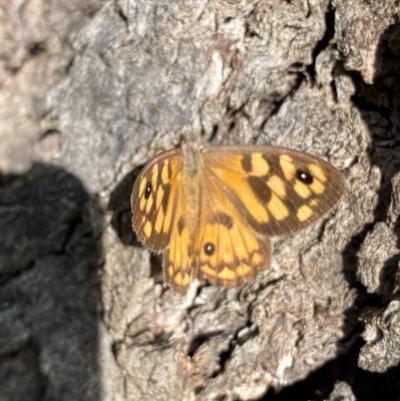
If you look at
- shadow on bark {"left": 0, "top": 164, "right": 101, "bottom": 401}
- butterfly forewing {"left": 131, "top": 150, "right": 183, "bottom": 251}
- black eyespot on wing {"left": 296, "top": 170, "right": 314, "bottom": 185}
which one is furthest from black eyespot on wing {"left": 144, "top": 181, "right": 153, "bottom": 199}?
black eyespot on wing {"left": 296, "top": 170, "right": 314, "bottom": 185}

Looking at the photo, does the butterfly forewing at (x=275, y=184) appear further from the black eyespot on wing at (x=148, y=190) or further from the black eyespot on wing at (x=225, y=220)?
the black eyespot on wing at (x=148, y=190)

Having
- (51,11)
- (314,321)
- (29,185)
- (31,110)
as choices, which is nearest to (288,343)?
(314,321)

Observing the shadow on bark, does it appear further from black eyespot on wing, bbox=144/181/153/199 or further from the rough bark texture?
black eyespot on wing, bbox=144/181/153/199

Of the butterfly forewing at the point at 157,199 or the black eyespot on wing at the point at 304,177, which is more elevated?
the black eyespot on wing at the point at 304,177

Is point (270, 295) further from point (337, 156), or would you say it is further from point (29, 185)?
point (29, 185)

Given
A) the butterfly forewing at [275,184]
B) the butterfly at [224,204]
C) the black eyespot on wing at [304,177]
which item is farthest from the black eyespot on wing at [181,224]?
the black eyespot on wing at [304,177]

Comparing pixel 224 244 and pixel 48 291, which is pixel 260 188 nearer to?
pixel 224 244

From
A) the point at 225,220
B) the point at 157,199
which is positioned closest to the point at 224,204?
the point at 225,220

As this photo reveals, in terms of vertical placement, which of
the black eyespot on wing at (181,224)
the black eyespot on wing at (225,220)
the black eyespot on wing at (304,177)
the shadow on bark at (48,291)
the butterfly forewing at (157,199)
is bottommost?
the shadow on bark at (48,291)
